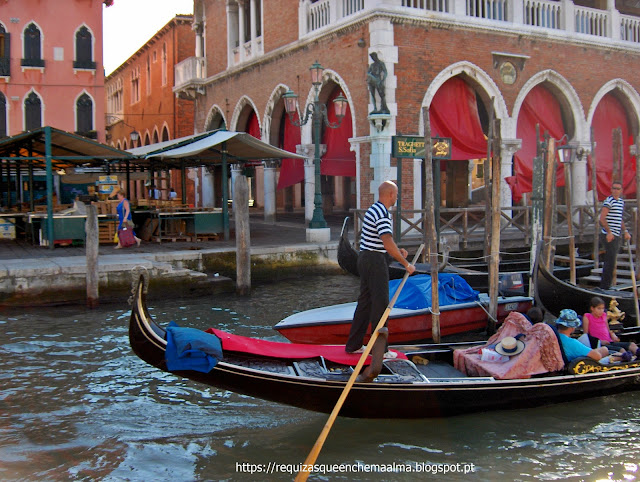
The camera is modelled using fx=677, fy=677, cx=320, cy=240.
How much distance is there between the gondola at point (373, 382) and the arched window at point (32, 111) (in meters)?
15.6

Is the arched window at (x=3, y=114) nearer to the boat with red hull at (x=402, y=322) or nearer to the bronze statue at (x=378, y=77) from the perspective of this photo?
the bronze statue at (x=378, y=77)

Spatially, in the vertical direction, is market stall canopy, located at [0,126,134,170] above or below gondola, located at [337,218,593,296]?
above

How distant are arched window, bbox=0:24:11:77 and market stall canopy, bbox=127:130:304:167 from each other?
7.38m

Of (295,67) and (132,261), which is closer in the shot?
(132,261)

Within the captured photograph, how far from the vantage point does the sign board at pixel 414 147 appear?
9445mm

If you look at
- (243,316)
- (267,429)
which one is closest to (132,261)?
(243,316)

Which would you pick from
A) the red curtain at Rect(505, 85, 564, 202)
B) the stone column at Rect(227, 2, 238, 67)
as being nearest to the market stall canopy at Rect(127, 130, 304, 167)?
the red curtain at Rect(505, 85, 564, 202)

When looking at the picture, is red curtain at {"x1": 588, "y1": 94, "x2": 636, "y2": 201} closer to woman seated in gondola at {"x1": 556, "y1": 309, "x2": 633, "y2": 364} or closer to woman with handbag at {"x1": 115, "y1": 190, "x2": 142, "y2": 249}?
woman with handbag at {"x1": 115, "y1": 190, "x2": 142, "y2": 249}

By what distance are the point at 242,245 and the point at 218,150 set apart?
10.2 ft

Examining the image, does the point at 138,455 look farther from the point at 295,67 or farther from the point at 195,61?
the point at 195,61

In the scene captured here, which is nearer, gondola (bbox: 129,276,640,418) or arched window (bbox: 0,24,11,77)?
gondola (bbox: 129,276,640,418)

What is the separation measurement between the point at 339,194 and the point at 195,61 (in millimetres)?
5620

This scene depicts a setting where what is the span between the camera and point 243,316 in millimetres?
7832

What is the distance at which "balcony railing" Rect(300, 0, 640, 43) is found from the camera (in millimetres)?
11602
